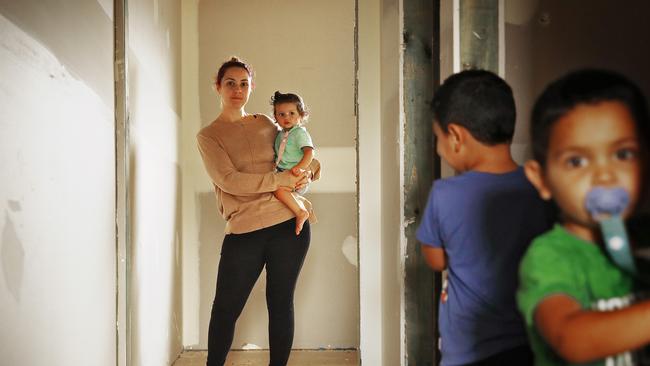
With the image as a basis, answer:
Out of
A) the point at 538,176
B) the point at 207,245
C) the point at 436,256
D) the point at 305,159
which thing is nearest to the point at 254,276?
the point at 305,159

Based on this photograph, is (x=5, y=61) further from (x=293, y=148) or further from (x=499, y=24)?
(x=293, y=148)

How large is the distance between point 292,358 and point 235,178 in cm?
148

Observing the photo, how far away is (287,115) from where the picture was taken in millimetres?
2758

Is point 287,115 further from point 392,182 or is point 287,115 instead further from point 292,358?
point 292,358

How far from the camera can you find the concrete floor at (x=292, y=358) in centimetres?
338

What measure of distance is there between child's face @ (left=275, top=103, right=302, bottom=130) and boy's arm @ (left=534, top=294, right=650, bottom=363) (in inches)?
83.3

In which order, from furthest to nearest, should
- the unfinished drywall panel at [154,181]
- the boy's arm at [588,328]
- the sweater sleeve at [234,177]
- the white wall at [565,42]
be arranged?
the unfinished drywall panel at [154,181] < the sweater sleeve at [234,177] < the white wall at [565,42] < the boy's arm at [588,328]

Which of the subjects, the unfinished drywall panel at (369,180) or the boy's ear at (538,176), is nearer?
the boy's ear at (538,176)

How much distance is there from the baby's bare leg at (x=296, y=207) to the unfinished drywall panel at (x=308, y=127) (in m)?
1.19

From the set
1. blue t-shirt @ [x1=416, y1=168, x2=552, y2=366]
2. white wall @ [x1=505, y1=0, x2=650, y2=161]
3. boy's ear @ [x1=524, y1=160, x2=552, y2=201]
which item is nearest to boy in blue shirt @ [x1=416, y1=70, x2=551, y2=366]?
blue t-shirt @ [x1=416, y1=168, x2=552, y2=366]

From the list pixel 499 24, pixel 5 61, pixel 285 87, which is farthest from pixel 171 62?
pixel 499 24

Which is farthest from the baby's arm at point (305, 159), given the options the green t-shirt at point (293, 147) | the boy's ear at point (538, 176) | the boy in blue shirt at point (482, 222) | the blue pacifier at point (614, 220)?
the blue pacifier at point (614, 220)

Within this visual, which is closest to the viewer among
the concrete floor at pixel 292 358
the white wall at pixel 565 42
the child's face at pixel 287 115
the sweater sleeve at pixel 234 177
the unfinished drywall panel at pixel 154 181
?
the white wall at pixel 565 42

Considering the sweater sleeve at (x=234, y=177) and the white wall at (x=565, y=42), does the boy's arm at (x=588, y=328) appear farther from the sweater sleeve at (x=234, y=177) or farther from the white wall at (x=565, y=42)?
the sweater sleeve at (x=234, y=177)
